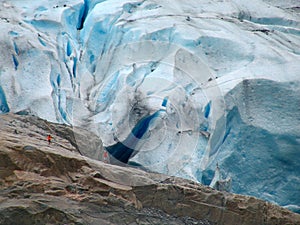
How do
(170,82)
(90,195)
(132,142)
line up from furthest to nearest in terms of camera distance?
(170,82), (132,142), (90,195)

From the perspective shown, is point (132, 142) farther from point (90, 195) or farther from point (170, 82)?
point (90, 195)

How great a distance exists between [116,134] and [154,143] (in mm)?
545

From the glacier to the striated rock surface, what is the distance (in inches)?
55.1

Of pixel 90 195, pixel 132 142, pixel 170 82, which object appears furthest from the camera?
pixel 170 82

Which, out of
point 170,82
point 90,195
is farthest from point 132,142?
point 90,195

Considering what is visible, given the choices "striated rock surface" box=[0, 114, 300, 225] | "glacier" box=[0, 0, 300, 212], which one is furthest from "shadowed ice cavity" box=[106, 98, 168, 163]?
"striated rock surface" box=[0, 114, 300, 225]

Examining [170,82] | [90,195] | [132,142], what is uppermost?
[90,195]

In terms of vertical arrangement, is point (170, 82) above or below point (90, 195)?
below

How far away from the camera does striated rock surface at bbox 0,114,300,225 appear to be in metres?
3.69

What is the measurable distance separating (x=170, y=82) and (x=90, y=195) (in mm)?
3202

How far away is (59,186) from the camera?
12.8 feet

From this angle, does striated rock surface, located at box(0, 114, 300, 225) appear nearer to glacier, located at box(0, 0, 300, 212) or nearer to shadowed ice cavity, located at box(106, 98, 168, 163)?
shadowed ice cavity, located at box(106, 98, 168, 163)

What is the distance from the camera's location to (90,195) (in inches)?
157

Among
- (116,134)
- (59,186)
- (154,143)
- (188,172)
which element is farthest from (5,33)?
(59,186)
